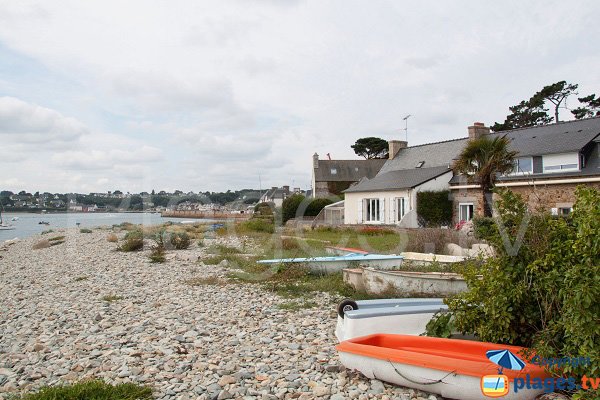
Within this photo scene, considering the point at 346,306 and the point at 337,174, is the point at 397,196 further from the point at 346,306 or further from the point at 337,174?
the point at 346,306

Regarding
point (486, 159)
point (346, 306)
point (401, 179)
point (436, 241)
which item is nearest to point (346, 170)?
Answer: point (401, 179)

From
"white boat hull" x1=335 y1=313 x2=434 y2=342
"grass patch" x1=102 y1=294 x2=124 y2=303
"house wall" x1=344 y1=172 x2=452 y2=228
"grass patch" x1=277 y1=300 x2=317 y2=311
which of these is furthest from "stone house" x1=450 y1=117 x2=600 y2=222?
"grass patch" x1=102 y1=294 x2=124 y2=303

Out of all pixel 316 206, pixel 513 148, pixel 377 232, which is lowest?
pixel 377 232

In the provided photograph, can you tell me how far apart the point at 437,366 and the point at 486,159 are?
1631 centimetres

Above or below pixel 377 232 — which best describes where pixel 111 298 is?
below

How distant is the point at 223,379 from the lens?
17.5 ft

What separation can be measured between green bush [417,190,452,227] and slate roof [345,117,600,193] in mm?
950

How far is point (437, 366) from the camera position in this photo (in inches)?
186

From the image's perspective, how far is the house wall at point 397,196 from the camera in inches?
1073

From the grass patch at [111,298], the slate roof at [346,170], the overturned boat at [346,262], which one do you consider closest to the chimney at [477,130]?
the slate roof at [346,170]

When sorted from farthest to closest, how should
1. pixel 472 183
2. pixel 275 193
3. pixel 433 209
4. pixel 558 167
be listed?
pixel 275 193
pixel 433 209
pixel 472 183
pixel 558 167

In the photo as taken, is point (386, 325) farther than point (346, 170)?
No

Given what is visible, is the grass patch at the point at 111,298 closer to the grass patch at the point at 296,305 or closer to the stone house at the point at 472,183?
the grass patch at the point at 296,305

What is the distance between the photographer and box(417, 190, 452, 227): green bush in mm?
27091
